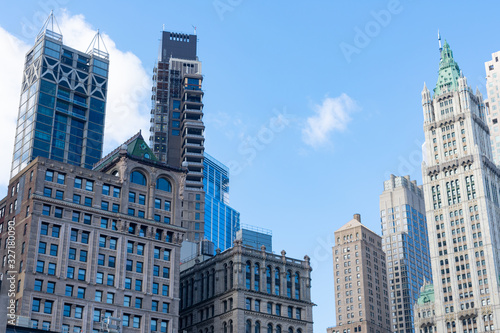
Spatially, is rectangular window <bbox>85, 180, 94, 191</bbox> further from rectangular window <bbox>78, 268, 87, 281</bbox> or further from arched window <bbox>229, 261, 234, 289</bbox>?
arched window <bbox>229, 261, 234, 289</bbox>

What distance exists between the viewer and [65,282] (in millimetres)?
118750

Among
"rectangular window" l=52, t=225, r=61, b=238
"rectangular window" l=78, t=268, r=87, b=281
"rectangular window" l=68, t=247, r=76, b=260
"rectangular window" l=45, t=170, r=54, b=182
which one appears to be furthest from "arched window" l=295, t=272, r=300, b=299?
"rectangular window" l=45, t=170, r=54, b=182

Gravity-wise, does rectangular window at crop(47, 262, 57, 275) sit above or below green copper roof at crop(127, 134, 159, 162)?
below

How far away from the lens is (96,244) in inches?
4897

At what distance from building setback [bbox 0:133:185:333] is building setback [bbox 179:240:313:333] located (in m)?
11.8

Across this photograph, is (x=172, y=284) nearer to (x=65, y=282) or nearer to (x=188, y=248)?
(x=65, y=282)

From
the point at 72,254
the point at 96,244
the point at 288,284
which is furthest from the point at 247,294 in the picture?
the point at 72,254

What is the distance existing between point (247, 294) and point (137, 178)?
2812 centimetres

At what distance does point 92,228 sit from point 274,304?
36939 mm

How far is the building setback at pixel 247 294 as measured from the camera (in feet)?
450

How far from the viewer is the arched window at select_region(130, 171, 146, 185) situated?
134 metres

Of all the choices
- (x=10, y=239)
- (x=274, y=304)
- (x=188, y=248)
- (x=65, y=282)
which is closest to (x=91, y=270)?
(x=65, y=282)

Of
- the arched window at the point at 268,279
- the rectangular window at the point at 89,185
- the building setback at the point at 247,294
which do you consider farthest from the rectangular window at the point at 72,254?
the arched window at the point at 268,279

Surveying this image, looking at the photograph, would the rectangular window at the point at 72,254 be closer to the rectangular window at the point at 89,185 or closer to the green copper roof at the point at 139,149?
the rectangular window at the point at 89,185
